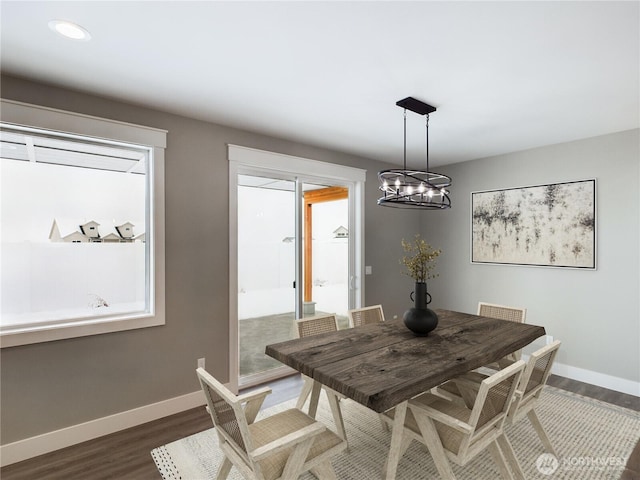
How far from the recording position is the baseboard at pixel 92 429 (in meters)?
2.26

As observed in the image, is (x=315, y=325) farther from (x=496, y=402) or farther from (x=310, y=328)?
(x=496, y=402)

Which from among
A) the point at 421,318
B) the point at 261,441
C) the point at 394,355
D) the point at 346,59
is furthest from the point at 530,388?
the point at 346,59

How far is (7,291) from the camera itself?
7.60ft

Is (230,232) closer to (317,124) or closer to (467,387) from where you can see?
(317,124)

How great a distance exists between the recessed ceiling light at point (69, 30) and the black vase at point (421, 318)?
249 cm

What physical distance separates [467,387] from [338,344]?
0.85m

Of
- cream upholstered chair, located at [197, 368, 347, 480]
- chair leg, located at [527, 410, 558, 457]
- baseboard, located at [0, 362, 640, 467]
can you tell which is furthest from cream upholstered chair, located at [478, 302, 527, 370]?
cream upholstered chair, located at [197, 368, 347, 480]

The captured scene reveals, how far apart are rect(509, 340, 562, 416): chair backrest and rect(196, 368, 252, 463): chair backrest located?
147 centimetres

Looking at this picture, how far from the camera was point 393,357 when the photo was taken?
203 centimetres

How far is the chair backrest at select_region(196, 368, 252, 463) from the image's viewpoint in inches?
54.1

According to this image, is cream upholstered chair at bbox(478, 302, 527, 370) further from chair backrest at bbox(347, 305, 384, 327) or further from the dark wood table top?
chair backrest at bbox(347, 305, 384, 327)

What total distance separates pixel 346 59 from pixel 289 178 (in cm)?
185

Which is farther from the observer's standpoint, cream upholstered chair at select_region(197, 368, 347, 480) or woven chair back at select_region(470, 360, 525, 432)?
woven chair back at select_region(470, 360, 525, 432)

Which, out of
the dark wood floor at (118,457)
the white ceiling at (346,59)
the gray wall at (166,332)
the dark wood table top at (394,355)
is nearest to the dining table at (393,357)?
the dark wood table top at (394,355)
